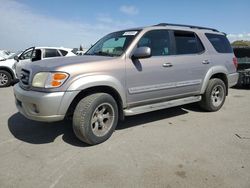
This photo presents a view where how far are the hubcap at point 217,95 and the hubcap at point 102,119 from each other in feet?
9.53

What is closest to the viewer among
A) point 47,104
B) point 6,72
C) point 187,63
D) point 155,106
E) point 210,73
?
point 47,104

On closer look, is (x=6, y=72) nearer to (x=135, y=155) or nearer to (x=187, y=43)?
(x=187, y=43)

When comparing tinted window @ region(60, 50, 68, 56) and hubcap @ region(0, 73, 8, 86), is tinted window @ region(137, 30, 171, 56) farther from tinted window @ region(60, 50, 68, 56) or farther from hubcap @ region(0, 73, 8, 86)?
hubcap @ region(0, 73, 8, 86)

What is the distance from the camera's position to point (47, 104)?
3.50 metres

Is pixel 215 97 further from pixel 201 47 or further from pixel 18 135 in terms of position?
pixel 18 135

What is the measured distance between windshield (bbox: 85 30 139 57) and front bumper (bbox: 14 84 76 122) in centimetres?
131

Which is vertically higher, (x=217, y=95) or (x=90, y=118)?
(x=90, y=118)

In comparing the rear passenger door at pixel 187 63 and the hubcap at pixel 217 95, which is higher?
the rear passenger door at pixel 187 63

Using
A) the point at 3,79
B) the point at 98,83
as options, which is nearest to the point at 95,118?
the point at 98,83

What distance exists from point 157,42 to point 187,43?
87 cm

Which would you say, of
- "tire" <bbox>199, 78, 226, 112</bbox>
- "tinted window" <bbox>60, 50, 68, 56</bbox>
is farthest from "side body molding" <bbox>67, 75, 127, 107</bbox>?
"tinted window" <bbox>60, 50, 68, 56</bbox>

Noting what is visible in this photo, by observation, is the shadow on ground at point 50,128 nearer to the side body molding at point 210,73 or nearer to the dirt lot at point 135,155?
the dirt lot at point 135,155

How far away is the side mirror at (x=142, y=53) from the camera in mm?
4094

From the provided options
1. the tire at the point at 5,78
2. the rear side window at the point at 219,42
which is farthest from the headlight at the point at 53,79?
the tire at the point at 5,78
